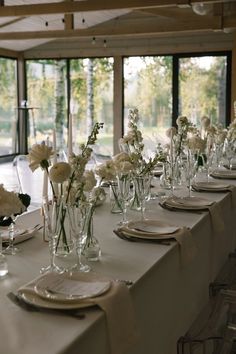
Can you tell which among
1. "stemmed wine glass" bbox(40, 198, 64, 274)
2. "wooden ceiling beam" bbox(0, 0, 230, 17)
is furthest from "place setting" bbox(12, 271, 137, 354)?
"wooden ceiling beam" bbox(0, 0, 230, 17)

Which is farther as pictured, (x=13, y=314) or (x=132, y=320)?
(x=132, y=320)

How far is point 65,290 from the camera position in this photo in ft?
5.12

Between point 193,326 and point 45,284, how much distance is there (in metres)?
1.20

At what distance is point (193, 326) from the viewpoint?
2.55m

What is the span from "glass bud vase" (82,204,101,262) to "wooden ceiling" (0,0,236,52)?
5.30 meters

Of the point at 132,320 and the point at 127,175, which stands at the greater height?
the point at 127,175

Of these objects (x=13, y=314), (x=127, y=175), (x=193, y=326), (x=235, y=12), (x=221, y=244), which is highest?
(x=235, y=12)

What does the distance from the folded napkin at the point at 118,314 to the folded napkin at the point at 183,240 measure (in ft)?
2.16

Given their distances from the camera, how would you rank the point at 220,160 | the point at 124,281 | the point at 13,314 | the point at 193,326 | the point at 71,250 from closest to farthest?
the point at 13,314 → the point at 124,281 → the point at 71,250 → the point at 193,326 → the point at 220,160

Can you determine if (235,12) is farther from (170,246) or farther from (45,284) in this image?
(45,284)

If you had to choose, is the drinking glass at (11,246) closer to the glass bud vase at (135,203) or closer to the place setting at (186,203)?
the glass bud vase at (135,203)

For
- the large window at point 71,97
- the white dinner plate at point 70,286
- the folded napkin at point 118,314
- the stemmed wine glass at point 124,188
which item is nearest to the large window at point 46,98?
the large window at point 71,97

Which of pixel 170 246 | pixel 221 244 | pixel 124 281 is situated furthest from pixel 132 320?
pixel 221 244

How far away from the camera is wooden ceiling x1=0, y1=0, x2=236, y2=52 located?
732cm
